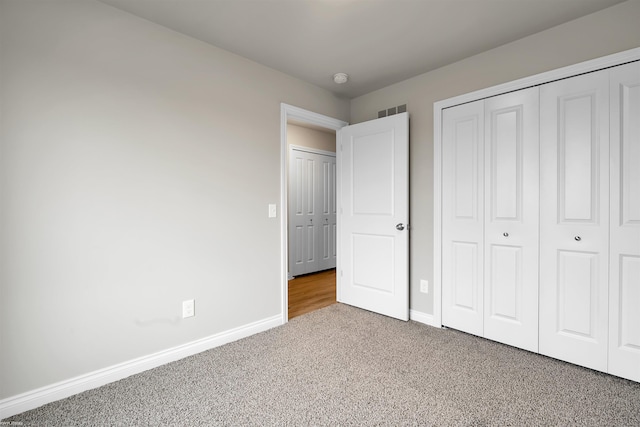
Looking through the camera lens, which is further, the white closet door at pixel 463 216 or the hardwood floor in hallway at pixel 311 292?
the hardwood floor in hallway at pixel 311 292

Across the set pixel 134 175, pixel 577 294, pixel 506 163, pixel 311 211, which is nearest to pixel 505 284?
pixel 577 294

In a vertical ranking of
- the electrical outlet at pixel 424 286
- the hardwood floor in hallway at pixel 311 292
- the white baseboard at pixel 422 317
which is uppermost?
the electrical outlet at pixel 424 286

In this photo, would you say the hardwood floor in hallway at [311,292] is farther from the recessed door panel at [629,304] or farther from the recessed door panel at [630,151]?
the recessed door panel at [630,151]

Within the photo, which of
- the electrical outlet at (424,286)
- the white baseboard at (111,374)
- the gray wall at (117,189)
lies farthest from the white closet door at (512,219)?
the white baseboard at (111,374)

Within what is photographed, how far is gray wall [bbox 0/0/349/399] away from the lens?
1.68m

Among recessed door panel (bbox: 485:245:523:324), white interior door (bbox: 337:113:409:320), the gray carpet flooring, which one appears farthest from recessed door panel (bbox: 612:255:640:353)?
white interior door (bbox: 337:113:409:320)

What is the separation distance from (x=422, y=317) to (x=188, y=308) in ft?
6.80

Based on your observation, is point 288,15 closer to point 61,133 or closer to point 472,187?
point 61,133

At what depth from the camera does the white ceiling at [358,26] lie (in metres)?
1.96

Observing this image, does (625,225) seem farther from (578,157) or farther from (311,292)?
(311,292)

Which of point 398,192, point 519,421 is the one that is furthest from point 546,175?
point 519,421

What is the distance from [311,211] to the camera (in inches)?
205

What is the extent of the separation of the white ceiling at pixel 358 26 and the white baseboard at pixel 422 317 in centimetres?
228

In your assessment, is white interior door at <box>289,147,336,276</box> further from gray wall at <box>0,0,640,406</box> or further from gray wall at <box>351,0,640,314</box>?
gray wall at <box>0,0,640,406</box>
